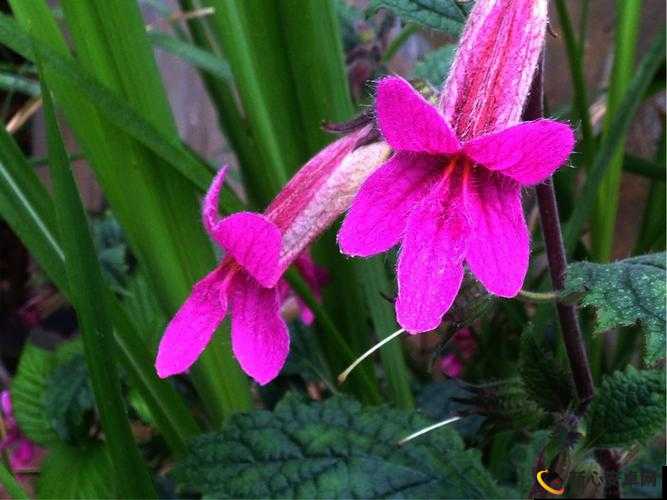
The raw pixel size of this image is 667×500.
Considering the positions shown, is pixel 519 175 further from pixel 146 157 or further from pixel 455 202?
pixel 146 157

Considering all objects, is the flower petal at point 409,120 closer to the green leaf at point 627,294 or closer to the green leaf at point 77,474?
the green leaf at point 627,294

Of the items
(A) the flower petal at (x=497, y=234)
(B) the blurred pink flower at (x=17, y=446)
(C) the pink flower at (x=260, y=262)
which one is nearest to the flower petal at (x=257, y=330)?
(C) the pink flower at (x=260, y=262)

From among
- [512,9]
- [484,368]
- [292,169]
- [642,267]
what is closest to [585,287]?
[642,267]

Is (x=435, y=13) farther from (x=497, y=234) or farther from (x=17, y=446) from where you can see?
(x=17, y=446)

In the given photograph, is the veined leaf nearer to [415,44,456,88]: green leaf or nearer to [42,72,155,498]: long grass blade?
[42,72,155,498]: long grass blade

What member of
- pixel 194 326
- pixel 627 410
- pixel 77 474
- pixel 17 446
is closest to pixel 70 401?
pixel 77 474

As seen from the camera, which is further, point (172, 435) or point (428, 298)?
point (172, 435)
